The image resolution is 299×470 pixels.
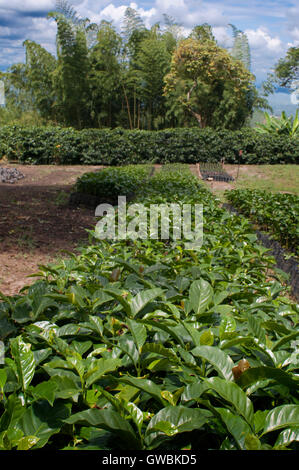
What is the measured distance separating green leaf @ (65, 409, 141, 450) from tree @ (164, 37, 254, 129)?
18.8 meters

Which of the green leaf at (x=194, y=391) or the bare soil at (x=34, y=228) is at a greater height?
the green leaf at (x=194, y=391)

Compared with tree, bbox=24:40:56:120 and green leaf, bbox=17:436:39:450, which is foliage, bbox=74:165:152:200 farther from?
tree, bbox=24:40:56:120

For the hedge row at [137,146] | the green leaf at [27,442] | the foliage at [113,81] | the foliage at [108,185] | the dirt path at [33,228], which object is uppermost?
the foliage at [113,81]

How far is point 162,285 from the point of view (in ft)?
5.10

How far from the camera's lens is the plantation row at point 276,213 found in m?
4.52

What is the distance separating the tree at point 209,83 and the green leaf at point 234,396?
61.5 ft

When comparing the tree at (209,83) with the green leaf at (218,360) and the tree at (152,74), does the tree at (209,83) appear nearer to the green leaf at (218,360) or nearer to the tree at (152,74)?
the tree at (152,74)

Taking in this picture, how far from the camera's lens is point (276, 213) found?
15.4ft

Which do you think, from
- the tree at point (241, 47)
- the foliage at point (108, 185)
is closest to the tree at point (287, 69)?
the tree at point (241, 47)

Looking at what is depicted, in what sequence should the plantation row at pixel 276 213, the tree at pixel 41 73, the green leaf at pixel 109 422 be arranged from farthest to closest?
1. the tree at pixel 41 73
2. the plantation row at pixel 276 213
3. the green leaf at pixel 109 422

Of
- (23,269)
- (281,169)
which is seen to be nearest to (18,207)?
(23,269)

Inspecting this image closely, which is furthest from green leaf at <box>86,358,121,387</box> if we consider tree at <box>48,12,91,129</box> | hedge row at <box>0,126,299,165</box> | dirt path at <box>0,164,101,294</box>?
tree at <box>48,12,91,129</box>

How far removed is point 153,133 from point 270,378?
1336cm

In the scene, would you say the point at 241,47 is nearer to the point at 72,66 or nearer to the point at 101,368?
the point at 72,66
